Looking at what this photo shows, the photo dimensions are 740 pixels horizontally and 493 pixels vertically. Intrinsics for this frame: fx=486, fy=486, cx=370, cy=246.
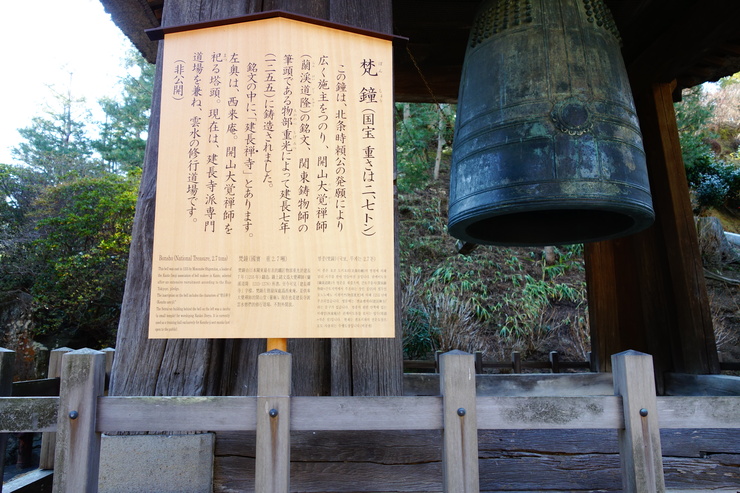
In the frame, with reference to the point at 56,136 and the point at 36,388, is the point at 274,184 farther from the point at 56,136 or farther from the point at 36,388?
the point at 56,136

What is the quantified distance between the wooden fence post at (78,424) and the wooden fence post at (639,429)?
67.5 inches

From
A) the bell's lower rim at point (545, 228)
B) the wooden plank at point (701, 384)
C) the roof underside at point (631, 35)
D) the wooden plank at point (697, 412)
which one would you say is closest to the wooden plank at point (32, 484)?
the bell's lower rim at point (545, 228)

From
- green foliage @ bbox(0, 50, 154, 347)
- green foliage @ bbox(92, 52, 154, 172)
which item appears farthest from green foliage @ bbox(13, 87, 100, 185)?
green foliage @ bbox(0, 50, 154, 347)

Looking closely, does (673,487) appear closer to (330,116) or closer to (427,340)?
(330,116)

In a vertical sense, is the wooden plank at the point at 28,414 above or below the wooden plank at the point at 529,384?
above

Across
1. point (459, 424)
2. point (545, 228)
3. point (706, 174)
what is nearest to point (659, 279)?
point (545, 228)

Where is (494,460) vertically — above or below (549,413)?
below

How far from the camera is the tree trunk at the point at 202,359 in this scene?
2.05 meters

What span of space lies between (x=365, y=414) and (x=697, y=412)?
1.12 metres

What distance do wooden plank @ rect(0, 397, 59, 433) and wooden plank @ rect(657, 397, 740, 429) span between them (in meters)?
2.02

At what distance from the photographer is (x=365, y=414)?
1593mm

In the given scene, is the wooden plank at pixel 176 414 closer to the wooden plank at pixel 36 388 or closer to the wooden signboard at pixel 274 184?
the wooden signboard at pixel 274 184

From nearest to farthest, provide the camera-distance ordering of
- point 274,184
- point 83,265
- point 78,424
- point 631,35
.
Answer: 1. point 78,424
2. point 274,184
3. point 631,35
4. point 83,265

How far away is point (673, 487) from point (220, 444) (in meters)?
2.01
